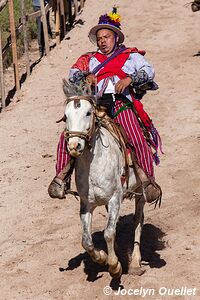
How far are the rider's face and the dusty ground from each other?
7.90 feet

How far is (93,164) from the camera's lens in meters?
6.23

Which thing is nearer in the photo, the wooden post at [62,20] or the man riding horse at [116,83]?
the man riding horse at [116,83]

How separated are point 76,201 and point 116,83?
11.0ft

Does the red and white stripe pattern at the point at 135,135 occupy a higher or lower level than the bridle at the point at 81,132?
lower

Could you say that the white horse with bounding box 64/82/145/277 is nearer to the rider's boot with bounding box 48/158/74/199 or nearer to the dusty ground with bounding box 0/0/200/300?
the rider's boot with bounding box 48/158/74/199

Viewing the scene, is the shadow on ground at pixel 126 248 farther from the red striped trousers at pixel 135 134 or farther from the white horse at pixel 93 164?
the red striped trousers at pixel 135 134

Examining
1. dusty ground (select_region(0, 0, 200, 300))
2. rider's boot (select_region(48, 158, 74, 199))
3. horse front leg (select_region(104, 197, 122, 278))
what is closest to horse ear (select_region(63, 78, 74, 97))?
rider's boot (select_region(48, 158, 74, 199))

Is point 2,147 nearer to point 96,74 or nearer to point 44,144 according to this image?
point 44,144

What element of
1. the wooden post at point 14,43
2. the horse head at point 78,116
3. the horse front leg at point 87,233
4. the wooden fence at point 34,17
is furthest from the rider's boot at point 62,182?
the wooden post at point 14,43

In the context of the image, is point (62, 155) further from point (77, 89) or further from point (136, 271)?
point (136, 271)

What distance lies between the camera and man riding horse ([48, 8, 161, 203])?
22.1 feet

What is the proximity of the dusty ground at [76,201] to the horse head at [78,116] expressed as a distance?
77.0 inches

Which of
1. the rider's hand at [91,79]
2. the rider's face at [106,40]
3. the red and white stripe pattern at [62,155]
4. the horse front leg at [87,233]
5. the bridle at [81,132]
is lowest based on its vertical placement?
the horse front leg at [87,233]

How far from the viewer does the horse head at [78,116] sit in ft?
18.5
